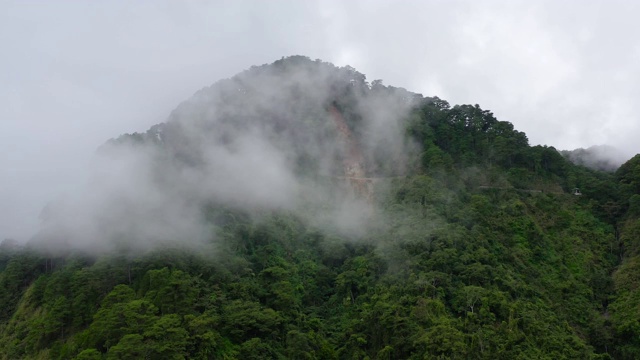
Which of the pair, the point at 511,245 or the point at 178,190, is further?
the point at 178,190

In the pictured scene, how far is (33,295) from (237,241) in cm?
1586

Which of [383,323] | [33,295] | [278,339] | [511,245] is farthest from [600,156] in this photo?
[33,295]

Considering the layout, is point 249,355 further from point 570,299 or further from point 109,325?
point 570,299

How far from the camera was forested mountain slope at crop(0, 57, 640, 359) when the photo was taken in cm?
3681

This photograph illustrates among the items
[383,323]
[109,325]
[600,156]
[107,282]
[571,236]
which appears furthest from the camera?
[600,156]

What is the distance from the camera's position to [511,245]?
150 ft

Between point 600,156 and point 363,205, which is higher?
point 600,156

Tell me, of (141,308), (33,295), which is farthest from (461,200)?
(33,295)

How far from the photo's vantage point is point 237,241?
45094mm

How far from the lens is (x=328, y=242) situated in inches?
1877

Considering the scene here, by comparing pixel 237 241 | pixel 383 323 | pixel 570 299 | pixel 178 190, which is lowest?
pixel 383 323

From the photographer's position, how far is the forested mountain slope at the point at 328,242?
36812mm

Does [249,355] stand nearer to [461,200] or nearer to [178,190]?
[178,190]

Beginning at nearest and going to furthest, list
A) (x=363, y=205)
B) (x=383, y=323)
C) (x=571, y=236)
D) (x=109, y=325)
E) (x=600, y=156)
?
(x=109, y=325) → (x=383, y=323) → (x=571, y=236) → (x=363, y=205) → (x=600, y=156)
